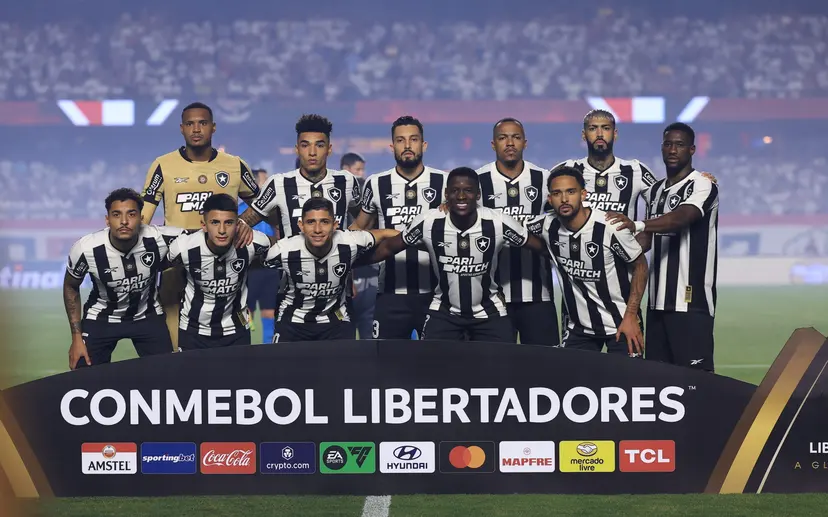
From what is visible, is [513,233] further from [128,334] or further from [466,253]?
[128,334]

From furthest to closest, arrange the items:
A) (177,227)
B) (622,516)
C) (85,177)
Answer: (85,177) → (177,227) → (622,516)

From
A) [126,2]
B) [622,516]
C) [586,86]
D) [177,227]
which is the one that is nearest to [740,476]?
[622,516]

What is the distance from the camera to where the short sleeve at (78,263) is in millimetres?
4832

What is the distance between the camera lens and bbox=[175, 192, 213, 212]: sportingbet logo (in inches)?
211

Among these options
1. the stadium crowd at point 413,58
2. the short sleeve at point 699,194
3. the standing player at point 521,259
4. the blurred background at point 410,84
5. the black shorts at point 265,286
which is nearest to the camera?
the short sleeve at point 699,194

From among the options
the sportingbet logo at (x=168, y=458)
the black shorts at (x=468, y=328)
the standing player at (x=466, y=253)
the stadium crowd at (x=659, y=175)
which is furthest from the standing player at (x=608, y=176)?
the stadium crowd at (x=659, y=175)

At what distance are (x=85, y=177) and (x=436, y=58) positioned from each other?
10.7 m

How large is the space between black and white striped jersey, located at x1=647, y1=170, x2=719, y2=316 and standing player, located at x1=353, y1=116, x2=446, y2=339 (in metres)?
1.10

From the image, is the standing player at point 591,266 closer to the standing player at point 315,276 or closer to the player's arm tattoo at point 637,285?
the player's arm tattoo at point 637,285

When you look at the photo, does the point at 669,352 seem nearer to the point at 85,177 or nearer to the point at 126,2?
the point at 85,177

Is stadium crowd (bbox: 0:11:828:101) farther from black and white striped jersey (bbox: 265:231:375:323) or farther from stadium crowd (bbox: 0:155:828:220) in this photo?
black and white striped jersey (bbox: 265:231:375:323)

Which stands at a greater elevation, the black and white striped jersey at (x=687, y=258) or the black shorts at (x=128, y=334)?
the black and white striped jersey at (x=687, y=258)

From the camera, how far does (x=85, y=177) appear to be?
29562mm

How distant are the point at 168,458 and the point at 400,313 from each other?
62.8 inches
